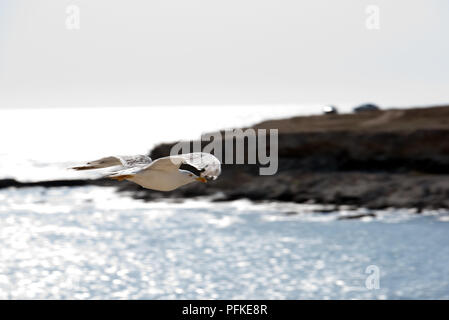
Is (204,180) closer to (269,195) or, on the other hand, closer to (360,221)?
(360,221)

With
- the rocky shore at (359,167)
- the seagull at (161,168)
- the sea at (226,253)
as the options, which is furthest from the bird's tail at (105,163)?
the rocky shore at (359,167)

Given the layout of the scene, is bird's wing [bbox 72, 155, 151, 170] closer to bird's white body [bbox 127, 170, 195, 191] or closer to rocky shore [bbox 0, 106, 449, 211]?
bird's white body [bbox 127, 170, 195, 191]

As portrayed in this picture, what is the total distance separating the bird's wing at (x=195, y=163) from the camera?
2471 mm

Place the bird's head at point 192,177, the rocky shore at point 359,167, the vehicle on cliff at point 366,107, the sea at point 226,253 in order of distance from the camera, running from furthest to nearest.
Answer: the vehicle on cliff at point 366,107
the rocky shore at point 359,167
the sea at point 226,253
the bird's head at point 192,177

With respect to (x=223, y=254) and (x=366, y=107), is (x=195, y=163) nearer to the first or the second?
(x=223, y=254)

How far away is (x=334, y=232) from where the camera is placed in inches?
1950

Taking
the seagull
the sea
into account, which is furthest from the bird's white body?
the sea

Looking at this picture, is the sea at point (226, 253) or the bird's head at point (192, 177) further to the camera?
the sea at point (226, 253)

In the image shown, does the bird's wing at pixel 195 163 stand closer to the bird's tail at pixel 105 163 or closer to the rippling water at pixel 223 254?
the bird's tail at pixel 105 163

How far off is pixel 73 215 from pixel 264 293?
34713 mm

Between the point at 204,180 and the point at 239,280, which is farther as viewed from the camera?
the point at 239,280

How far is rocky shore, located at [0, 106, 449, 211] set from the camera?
1922 inches

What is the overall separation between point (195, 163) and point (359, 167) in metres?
51.3
